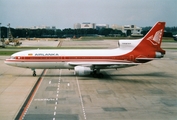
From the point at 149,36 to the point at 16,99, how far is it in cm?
2374

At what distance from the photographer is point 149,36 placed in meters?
38.6

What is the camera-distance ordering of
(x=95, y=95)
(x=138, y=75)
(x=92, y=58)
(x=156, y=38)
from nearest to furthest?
(x=95, y=95) → (x=92, y=58) → (x=156, y=38) → (x=138, y=75)

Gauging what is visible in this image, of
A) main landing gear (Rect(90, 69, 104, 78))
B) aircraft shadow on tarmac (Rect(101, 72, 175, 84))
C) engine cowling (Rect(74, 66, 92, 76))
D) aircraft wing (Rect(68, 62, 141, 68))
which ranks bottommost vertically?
aircraft shadow on tarmac (Rect(101, 72, 175, 84))

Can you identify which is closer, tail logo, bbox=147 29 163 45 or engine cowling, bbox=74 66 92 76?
engine cowling, bbox=74 66 92 76

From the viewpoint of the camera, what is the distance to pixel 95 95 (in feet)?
89.3

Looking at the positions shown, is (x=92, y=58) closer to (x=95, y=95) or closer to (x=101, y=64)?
(x=101, y=64)

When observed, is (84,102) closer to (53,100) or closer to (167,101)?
(53,100)

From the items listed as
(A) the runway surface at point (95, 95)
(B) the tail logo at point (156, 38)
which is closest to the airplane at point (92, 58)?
(B) the tail logo at point (156, 38)

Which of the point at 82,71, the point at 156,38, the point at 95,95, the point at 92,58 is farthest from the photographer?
the point at 156,38

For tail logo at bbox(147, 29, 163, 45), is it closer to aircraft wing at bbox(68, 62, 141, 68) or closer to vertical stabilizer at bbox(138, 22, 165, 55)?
vertical stabilizer at bbox(138, 22, 165, 55)

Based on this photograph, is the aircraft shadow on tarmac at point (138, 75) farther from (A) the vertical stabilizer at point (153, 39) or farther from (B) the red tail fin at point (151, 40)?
(B) the red tail fin at point (151, 40)

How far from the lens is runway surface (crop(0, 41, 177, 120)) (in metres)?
20.8

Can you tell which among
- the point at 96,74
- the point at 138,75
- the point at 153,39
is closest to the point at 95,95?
the point at 96,74

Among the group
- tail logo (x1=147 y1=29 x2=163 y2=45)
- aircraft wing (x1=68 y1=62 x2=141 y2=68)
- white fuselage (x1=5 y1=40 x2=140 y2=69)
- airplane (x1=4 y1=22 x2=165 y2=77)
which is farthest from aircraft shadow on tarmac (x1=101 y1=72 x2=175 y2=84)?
tail logo (x1=147 y1=29 x2=163 y2=45)
